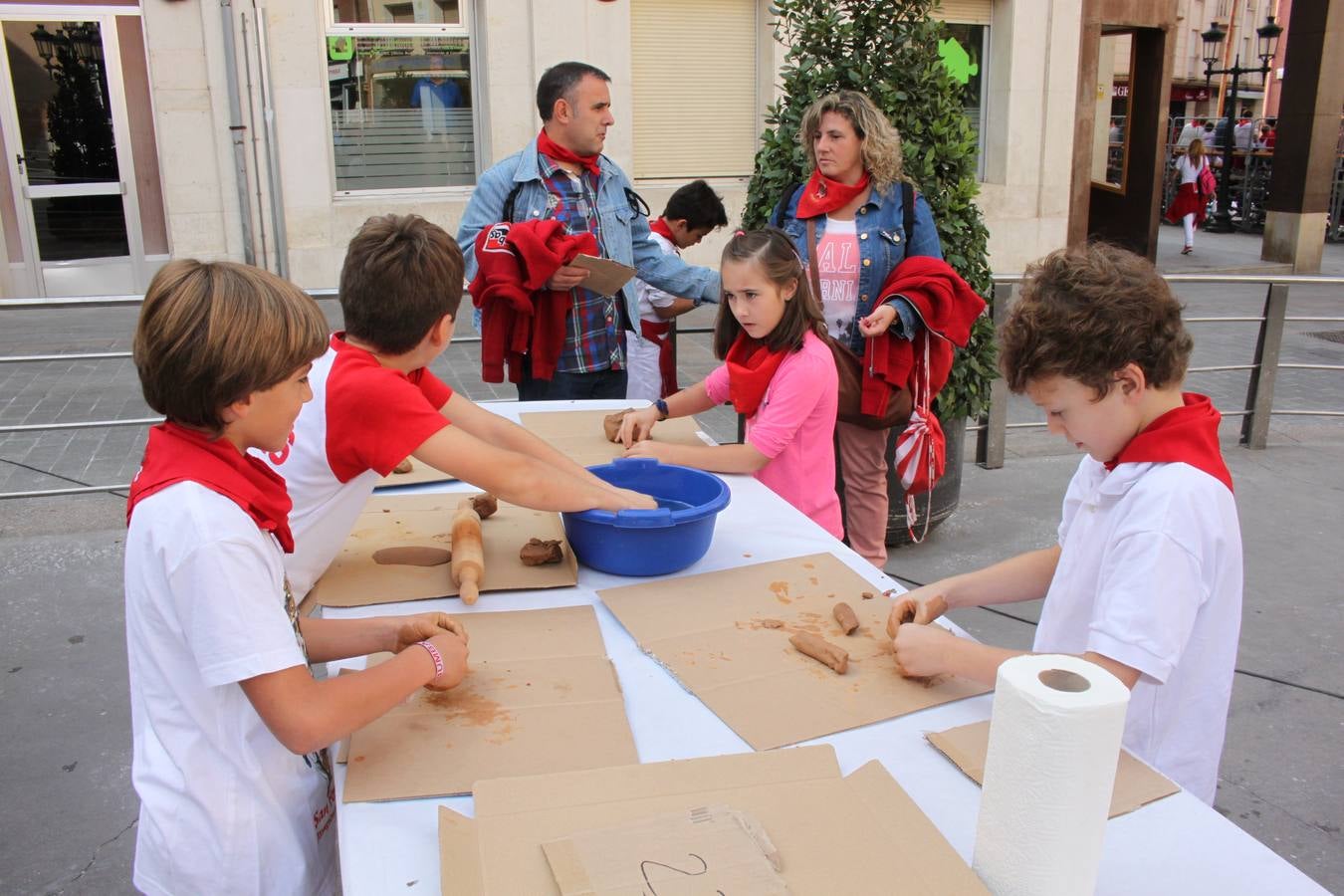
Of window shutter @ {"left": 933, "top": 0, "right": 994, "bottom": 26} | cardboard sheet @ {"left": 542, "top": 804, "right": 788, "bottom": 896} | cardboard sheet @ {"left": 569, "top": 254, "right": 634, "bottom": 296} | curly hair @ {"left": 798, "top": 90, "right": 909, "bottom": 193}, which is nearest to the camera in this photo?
cardboard sheet @ {"left": 542, "top": 804, "right": 788, "bottom": 896}

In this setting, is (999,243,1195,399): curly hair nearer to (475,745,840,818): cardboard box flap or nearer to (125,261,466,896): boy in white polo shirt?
(475,745,840,818): cardboard box flap

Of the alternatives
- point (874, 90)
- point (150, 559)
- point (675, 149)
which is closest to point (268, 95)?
point (675, 149)

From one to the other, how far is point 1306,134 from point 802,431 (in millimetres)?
13378

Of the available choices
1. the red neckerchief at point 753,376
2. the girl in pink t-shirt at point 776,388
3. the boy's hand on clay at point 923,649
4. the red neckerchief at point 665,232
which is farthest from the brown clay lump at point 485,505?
the red neckerchief at point 665,232

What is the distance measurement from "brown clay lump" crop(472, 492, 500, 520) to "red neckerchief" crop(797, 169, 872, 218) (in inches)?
73.9

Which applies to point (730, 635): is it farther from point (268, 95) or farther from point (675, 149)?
point (675, 149)

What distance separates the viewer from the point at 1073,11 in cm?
1209

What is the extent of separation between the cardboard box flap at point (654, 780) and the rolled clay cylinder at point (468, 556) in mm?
690

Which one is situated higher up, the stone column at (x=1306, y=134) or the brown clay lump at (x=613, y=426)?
the stone column at (x=1306, y=134)

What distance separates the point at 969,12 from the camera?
1216 cm

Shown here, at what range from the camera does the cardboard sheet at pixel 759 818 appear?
47.9 inches

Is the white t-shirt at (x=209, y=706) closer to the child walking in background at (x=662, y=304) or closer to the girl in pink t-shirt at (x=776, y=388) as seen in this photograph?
the girl in pink t-shirt at (x=776, y=388)

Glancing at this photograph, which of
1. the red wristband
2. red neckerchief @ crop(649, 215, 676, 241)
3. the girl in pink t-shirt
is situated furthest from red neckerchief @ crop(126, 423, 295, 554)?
red neckerchief @ crop(649, 215, 676, 241)

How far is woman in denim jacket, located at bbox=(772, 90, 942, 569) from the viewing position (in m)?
3.77
